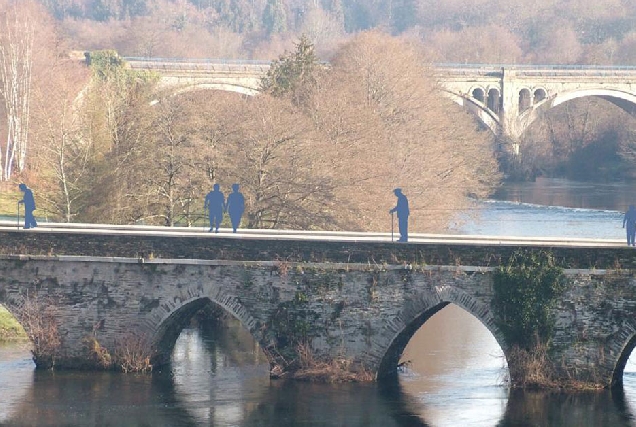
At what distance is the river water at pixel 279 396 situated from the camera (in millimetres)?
31672

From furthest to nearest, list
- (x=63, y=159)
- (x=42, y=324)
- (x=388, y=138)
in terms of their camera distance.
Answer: (x=388, y=138)
(x=63, y=159)
(x=42, y=324)

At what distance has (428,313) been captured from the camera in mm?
34969

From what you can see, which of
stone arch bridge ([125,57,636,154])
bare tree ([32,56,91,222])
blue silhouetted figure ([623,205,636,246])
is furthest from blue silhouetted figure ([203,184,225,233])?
stone arch bridge ([125,57,636,154])

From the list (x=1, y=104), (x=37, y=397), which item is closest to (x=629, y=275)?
(x=37, y=397)

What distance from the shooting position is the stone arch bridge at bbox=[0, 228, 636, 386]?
33.1 meters

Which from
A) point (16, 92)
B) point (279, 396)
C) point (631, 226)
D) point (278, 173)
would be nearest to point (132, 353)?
point (279, 396)

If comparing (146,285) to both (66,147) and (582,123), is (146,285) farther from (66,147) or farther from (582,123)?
(582,123)

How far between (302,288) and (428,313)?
3.21 meters

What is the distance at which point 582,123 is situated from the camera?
382ft

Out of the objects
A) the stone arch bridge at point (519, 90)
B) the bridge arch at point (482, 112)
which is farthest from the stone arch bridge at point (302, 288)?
the bridge arch at point (482, 112)

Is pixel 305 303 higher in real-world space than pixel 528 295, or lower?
lower

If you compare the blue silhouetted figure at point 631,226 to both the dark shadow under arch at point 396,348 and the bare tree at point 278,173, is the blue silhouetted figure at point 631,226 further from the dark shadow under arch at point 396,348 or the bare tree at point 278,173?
the bare tree at point 278,173

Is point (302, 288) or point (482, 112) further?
point (482, 112)

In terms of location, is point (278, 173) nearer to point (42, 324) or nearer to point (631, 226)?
point (42, 324)
